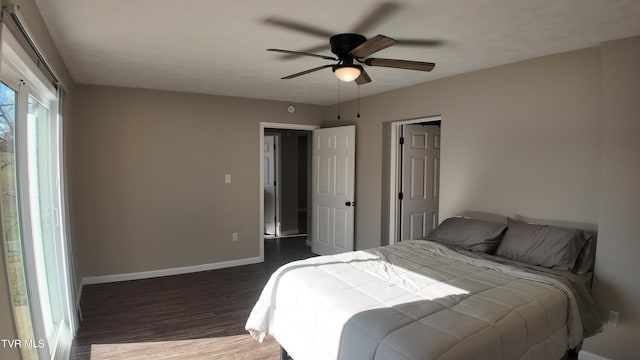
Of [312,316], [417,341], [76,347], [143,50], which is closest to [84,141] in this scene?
[143,50]

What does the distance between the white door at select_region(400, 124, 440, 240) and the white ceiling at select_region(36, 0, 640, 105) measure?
115 centimetres

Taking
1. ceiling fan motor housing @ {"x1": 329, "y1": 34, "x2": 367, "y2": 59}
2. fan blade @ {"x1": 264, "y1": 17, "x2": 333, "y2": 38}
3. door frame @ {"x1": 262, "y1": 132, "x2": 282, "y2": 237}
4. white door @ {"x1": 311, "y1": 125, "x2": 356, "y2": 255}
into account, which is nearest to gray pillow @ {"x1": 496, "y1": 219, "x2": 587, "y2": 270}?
ceiling fan motor housing @ {"x1": 329, "y1": 34, "x2": 367, "y2": 59}

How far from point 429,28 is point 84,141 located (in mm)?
3960

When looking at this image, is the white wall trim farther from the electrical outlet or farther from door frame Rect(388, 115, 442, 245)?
the electrical outlet

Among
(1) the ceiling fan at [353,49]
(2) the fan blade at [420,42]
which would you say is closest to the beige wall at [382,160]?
(2) the fan blade at [420,42]

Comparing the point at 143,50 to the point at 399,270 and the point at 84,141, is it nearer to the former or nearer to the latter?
the point at 84,141

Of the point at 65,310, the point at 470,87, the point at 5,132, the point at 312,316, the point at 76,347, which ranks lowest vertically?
the point at 76,347

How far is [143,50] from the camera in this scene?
289 centimetres

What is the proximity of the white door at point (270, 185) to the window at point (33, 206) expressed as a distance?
4.49m

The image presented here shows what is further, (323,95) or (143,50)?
(323,95)

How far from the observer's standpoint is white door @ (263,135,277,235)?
7223 mm

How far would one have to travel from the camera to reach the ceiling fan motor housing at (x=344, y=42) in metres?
2.43

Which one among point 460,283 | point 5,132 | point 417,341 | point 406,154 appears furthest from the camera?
point 406,154

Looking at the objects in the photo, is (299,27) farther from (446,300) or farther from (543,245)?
(543,245)
